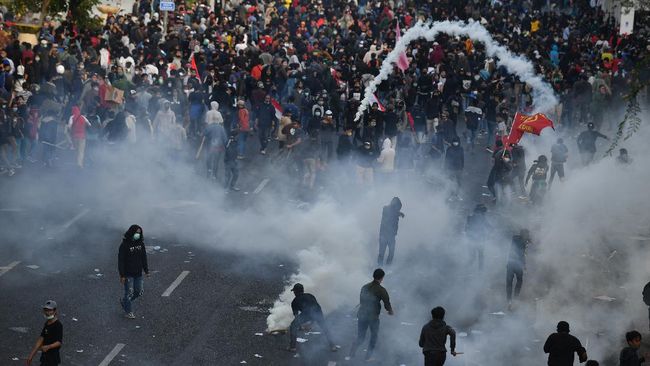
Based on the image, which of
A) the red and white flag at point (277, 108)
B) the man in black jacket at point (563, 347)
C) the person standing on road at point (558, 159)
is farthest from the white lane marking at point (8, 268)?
the person standing on road at point (558, 159)

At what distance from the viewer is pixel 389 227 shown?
20.4 meters

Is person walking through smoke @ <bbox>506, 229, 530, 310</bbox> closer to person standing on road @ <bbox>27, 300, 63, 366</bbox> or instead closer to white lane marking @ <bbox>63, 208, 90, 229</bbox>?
person standing on road @ <bbox>27, 300, 63, 366</bbox>

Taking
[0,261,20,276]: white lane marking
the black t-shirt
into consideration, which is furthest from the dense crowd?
the black t-shirt

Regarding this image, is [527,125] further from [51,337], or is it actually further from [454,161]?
[51,337]

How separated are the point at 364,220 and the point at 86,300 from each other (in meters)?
7.00

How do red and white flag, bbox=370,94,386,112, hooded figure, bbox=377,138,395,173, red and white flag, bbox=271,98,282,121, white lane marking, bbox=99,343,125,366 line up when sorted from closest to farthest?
white lane marking, bbox=99,343,125,366
hooded figure, bbox=377,138,395,173
red and white flag, bbox=370,94,386,112
red and white flag, bbox=271,98,282,121

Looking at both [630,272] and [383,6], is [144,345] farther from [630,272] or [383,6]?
[383,6]

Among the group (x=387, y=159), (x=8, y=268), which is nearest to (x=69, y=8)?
(x=387, y=159)

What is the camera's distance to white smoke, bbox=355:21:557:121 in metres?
32.9

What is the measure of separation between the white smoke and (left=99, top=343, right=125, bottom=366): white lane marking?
44.7 ft

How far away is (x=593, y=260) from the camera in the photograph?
21.9 metres

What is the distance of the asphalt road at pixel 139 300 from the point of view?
16.0 metres

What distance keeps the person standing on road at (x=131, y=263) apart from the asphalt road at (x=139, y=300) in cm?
29

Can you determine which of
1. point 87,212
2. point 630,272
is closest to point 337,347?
point 630,272
